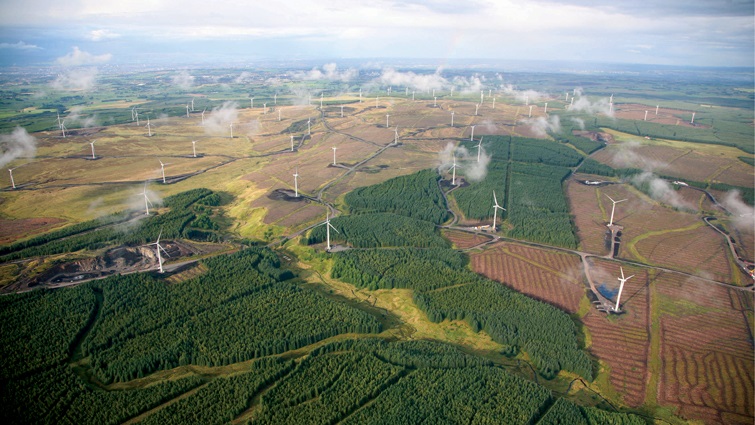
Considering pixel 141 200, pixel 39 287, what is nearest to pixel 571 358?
pixel 39 287

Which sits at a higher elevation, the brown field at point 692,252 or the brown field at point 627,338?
the brown field at point 692,252

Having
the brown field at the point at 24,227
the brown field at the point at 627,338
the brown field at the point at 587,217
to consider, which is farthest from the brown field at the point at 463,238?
the brown field at the point at 24,227

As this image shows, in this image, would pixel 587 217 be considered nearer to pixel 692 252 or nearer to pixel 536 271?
pixel 692 252

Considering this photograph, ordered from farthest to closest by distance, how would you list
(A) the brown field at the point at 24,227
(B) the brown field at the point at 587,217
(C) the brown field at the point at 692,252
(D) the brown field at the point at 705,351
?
(B) the brown field at the point at 587,217 < (A) the brown field at the point at 24,227 < (C) the brown field at the point at 692,252 < (D) the brown field at the point at 705,351

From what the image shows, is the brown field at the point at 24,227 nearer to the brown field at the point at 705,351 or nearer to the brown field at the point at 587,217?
the brown field at the point at 587,217

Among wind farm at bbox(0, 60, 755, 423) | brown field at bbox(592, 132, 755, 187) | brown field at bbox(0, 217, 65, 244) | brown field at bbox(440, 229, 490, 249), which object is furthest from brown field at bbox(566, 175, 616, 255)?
brown field at bbox(0, 217, 65, 244)

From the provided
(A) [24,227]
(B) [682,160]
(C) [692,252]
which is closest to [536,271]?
(C) [692,252]
